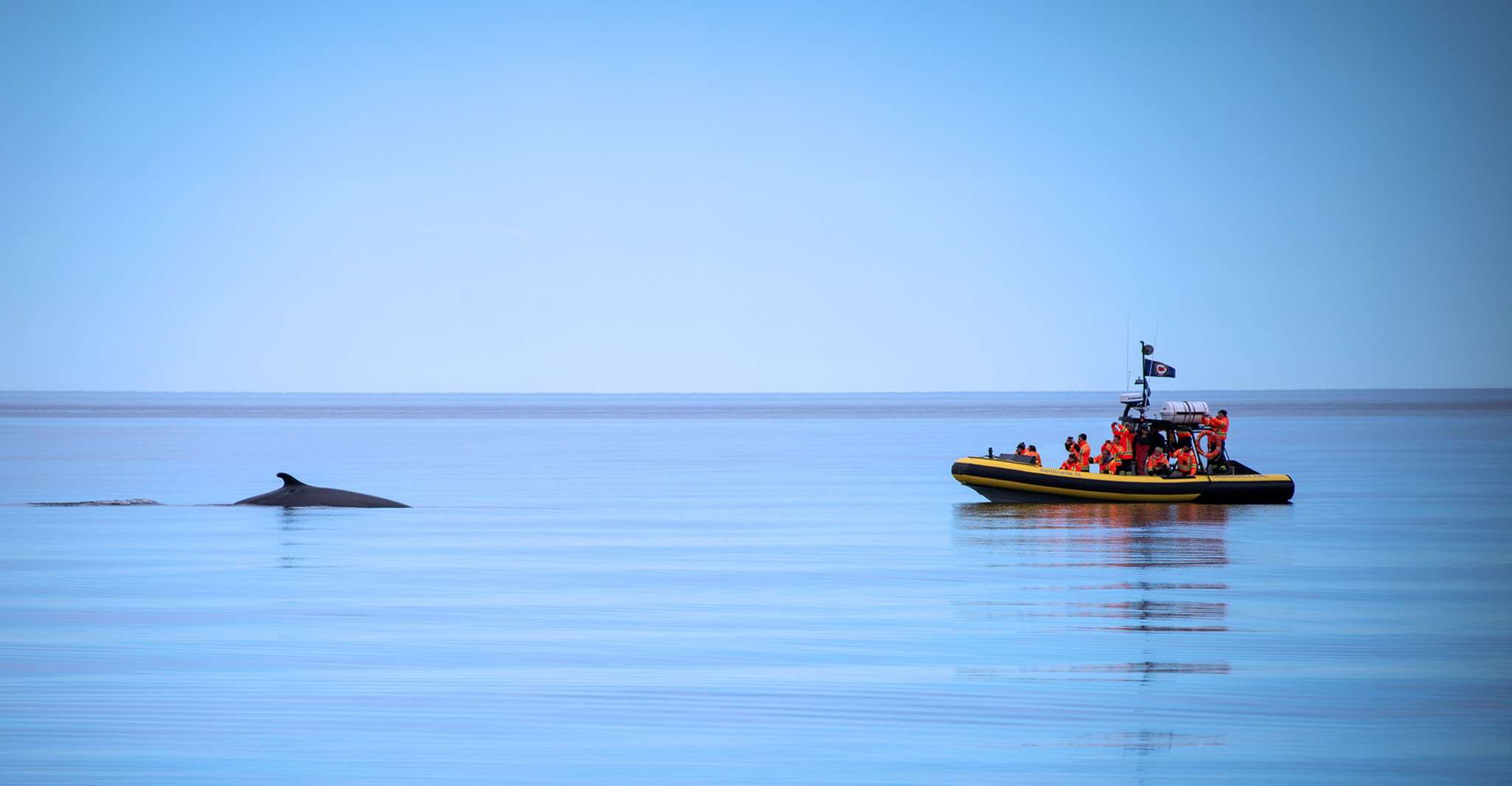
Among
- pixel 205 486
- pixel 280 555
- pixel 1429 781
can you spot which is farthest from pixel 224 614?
pixel 205 486

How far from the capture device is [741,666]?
17906mm

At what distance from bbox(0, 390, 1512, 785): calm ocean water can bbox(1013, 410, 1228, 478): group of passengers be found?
63.4 inches

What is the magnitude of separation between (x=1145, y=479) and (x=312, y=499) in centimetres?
2345

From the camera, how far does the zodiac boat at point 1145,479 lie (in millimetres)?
41844

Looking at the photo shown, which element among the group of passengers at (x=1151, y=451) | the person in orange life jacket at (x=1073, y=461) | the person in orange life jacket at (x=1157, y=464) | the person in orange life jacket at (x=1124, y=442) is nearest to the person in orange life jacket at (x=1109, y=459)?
the group of passengers at (x=1151, y=451)

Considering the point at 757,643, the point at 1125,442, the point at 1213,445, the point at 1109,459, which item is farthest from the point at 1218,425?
the point at 757,643

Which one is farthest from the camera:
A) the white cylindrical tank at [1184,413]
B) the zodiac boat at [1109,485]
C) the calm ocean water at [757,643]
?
the white cylindrical tank at [1184,413]

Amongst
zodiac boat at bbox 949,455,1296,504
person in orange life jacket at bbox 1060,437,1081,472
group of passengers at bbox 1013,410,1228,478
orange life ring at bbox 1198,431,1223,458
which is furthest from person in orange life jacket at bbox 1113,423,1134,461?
orange life ring at bbox 1198,431,1223,458

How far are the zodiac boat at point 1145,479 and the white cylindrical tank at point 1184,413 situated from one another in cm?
2

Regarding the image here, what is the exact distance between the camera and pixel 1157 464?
42312mm

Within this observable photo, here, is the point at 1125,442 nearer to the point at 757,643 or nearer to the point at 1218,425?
the point at 1218,425

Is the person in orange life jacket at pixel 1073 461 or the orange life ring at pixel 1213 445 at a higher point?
the orange life ring at pixel 1213 445

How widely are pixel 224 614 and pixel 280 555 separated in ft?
27.8

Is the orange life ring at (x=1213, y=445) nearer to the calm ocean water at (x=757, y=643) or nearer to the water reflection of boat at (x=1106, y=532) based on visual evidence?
the water reflection of boat at (x=1106, y=532)
